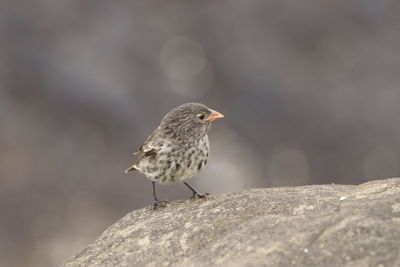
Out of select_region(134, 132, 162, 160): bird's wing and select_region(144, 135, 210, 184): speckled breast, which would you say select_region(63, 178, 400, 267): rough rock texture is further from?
select_region(134, 132, 162, 160): bird's wing

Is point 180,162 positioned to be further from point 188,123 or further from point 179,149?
point 188,123

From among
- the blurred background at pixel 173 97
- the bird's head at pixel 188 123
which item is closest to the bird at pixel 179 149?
the bird's head at pixel 188 123

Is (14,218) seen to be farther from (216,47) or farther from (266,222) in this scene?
(266,222)

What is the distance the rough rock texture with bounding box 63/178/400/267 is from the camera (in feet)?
16.1

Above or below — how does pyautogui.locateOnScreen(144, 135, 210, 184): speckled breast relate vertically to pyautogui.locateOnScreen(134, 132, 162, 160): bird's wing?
below

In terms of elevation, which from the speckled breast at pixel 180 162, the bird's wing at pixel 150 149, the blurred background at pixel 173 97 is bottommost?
the speckled breast at pixel 180 162

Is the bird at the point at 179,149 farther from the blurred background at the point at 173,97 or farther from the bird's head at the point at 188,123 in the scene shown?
the blurred background at the point at 173,97

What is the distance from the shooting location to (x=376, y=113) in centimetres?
1602

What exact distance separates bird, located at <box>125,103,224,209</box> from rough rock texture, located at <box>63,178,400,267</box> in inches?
13.2

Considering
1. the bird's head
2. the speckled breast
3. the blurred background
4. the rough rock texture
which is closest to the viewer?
the rough rock texture

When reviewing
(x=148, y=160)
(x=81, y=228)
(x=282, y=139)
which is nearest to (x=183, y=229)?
(x=148, y=160)

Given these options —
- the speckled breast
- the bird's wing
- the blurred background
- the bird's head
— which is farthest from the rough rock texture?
the blurred background

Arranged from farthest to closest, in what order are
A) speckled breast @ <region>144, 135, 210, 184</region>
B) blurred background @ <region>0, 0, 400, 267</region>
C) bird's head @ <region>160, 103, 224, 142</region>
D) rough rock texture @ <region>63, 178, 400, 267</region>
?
blurred background @ <region>0, 0, 400, 267</region> → bird's head @ <region>160, 103, 224, 142</region> → speckled breast @ <region>144, 135, 210, 184</region> → rough rock texture @ <region>63, 178, 400, 267</region>

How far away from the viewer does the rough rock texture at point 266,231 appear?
4898 millimetres
